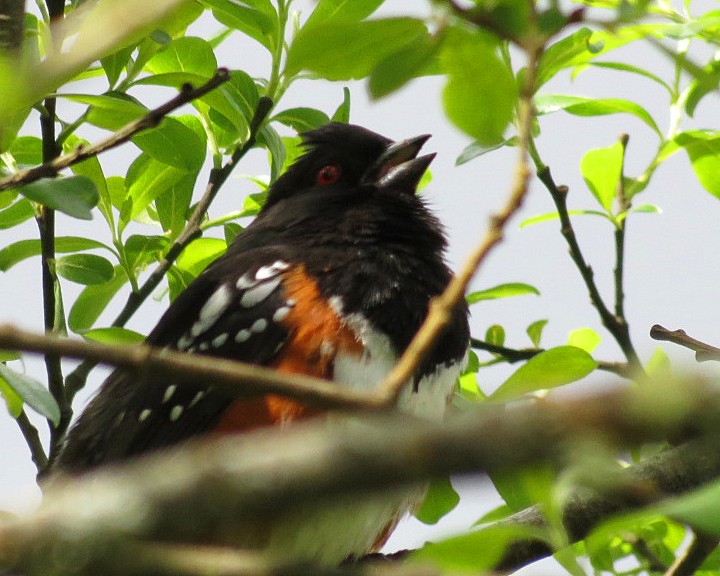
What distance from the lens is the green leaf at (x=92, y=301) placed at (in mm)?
3314

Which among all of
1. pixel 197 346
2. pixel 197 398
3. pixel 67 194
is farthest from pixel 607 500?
pixel 67 194

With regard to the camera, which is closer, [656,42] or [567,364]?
[656,42]

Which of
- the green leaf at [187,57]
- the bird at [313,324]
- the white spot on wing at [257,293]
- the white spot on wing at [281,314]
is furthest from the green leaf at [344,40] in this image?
the green leaf at [187,57]

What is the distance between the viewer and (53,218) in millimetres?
3078

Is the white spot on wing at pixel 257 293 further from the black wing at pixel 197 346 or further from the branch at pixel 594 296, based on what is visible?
the branch at pixel 594 296

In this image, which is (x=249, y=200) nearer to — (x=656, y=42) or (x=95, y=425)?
(x=95, y=425)

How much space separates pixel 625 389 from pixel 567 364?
1.90 m

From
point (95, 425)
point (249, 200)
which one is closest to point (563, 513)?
point (95, 425)

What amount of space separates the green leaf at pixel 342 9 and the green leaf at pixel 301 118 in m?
0.44

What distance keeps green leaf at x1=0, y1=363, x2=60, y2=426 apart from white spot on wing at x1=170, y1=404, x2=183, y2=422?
58 centimetres

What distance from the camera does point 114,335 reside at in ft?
9.96

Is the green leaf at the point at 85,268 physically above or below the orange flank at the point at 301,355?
above

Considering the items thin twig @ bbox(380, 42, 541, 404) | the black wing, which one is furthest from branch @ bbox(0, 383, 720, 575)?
the black wing

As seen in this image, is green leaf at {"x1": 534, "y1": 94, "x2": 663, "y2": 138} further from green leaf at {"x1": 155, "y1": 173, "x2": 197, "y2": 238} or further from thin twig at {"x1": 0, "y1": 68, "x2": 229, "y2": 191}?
thin twig at {"x1": 0, "y1": 68, "x2": 229, "y2": 191}
